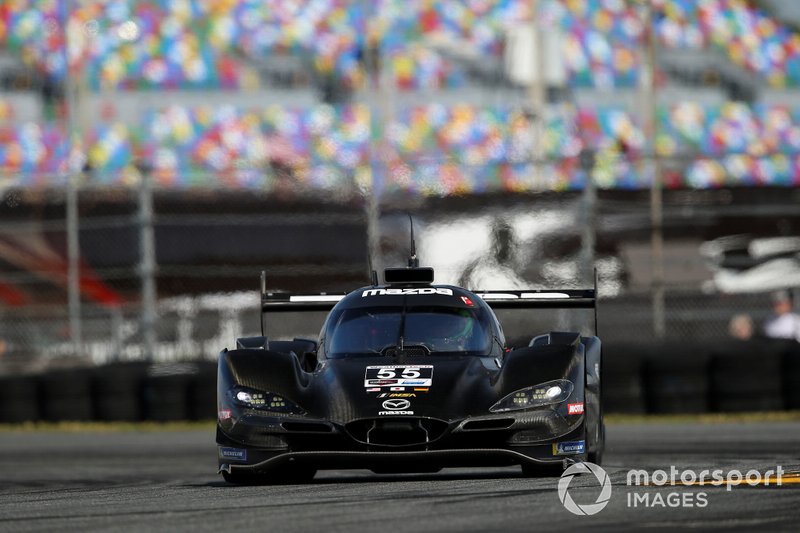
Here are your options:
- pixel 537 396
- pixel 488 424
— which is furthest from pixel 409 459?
pixel 537 396

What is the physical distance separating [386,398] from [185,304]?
14164 mm

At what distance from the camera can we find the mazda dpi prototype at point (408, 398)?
790 cm

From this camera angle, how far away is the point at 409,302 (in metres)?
9.21

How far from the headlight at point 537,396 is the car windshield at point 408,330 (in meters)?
0.74

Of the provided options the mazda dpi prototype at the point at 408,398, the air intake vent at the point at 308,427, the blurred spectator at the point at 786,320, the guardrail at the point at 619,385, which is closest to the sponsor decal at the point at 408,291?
the mazda dpi prototype at the point at 408,398

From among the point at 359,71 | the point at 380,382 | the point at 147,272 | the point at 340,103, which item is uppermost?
the point at 359,71

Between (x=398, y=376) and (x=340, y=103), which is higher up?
(x=340, y=103)

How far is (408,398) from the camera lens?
26.1 ft

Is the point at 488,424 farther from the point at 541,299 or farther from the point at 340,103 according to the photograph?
the point at 340,103

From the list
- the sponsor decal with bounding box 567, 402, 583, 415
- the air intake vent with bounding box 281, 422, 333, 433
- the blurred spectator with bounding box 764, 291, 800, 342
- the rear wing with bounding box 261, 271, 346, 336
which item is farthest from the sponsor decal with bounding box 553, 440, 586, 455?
the blurred spectator with bounding box 764, 291, 800, 342

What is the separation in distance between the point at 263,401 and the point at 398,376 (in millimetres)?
714

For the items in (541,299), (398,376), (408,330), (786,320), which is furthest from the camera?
(786,320)

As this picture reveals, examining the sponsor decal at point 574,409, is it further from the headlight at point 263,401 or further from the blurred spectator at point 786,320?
the blurred spectator at point 786,320

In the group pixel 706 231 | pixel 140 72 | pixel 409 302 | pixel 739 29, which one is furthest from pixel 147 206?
pixel 739 29
